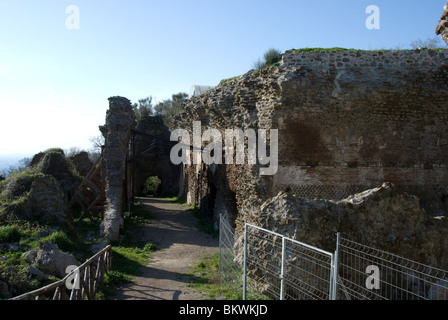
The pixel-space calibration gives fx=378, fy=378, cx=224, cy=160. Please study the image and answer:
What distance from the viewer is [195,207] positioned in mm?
19922

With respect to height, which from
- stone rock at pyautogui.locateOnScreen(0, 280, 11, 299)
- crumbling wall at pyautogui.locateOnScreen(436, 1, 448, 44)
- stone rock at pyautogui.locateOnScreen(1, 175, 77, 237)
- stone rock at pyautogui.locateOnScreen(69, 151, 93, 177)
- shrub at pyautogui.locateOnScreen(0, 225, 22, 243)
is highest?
crumbling wall at pyautogui.locateOnScreen(436, 1, 448, 44)

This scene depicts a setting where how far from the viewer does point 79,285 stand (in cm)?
626

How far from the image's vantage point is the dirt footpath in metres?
7.77

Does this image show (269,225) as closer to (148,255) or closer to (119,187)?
(148,255)

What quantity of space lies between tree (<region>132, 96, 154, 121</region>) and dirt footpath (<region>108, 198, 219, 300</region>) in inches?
720

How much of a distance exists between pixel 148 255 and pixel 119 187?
4.46 m

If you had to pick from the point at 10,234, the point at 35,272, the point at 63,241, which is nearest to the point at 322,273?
the point at 35,272

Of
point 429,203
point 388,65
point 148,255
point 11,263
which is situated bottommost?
point 148,255

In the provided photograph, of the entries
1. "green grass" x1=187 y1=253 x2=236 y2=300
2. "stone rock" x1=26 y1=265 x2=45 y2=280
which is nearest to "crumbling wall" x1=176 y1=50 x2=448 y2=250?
"green grass" x1=187 y1=253 x2=236 y2=300

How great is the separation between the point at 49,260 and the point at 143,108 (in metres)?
30.9

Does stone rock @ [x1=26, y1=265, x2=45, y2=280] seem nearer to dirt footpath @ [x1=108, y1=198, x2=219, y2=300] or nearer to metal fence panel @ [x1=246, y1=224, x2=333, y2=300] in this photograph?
dirt footpath @ [x1=108, y1=198, x2=219, y2=300]

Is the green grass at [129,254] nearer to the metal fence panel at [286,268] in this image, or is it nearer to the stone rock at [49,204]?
the stone rock at [49,204]

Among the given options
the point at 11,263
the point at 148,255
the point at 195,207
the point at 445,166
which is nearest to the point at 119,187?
the point at 148,255
